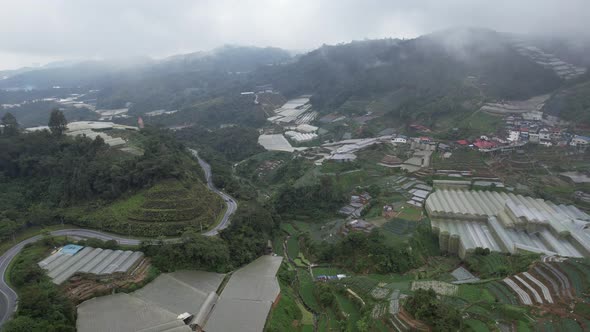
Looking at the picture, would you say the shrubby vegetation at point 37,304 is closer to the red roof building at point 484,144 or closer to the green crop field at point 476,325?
the green crop field at point 476,325

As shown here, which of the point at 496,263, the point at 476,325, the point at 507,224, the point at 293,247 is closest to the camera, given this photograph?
the point at 476,325

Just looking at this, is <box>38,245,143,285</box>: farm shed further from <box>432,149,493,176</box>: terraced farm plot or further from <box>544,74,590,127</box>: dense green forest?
<box>544,74,590,127</box>: dense green forest

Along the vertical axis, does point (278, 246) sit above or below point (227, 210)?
below

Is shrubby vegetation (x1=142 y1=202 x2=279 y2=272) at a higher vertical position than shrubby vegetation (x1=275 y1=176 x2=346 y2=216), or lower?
higher

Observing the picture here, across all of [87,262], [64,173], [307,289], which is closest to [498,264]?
[307,289]

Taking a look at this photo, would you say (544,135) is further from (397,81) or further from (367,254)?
(397,81)

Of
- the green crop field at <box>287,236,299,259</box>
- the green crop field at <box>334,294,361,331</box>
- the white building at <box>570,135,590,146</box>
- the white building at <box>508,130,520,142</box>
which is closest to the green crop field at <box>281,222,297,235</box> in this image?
the green crop field at <box>287,236,299,259</box>
